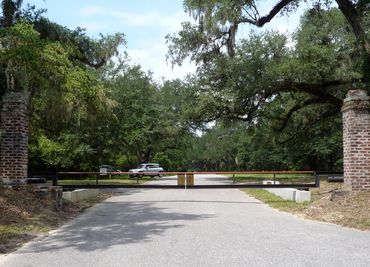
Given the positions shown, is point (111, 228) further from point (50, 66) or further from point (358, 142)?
point (358, 142)

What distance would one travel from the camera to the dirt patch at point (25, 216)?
9.73m

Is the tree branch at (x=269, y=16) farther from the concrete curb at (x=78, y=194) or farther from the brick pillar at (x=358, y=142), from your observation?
the concrete curb at (x=78, y=194)

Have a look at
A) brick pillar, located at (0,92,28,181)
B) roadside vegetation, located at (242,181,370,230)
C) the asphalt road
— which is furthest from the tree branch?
brick pillar, located at (0,92,28,181)

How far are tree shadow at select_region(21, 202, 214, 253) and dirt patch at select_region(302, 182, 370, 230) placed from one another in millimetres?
3007

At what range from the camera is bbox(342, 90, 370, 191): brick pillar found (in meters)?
13.8

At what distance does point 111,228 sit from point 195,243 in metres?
2.89

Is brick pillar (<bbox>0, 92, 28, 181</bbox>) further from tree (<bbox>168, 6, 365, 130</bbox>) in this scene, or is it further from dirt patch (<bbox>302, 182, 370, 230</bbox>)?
tree (<bbox>168, 6, 365, 130</bbox>)

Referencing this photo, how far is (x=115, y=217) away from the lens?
1333cm

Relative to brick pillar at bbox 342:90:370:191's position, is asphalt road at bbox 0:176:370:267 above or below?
below

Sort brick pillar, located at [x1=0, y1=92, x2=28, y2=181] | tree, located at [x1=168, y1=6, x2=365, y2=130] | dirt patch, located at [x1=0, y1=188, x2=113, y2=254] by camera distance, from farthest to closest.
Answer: tree, located at [x1=168, y1=6, x2=365, y2=130] < brick pillar, located at [x1=0, y1=92, x2=28, y2=181] < dirt patch, located at [x1=0, y1=188, x2=113, y2=254]

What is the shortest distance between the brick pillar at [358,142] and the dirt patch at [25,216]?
8.11m

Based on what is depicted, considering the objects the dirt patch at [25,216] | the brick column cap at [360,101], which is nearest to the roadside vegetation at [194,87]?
the dirt patch at [25,216]

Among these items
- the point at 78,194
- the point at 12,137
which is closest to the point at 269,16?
the point at 78,194

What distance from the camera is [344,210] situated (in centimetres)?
1246
